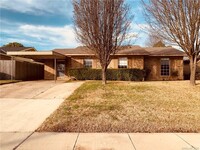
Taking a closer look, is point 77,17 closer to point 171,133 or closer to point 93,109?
point 93,109

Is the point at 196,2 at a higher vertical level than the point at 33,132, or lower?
higher

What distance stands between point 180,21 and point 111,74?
8.97m

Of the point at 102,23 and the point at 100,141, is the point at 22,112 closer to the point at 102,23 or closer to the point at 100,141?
the point at 100,141

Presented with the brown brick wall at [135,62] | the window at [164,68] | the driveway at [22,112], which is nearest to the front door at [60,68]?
the brown brick wall at [135,62]

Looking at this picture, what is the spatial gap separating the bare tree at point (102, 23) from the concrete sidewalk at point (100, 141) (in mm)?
9078

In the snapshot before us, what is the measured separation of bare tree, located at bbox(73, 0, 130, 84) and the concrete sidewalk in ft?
29.8

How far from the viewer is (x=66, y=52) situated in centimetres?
2328

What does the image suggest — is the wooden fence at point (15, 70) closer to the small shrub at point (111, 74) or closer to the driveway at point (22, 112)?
the small shrub at point (111, 74)

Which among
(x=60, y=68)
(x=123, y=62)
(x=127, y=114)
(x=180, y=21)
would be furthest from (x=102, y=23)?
(x=60, y=68)

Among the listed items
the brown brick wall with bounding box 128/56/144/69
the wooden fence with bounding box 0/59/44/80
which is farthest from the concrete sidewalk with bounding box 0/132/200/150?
the brown brick wall with bounding box 128/56/144/69

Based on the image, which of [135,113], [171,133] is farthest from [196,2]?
[171,133]

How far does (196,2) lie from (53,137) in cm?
1101

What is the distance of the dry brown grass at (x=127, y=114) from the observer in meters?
6.04

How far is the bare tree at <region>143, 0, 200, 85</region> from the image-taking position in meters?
12.1
